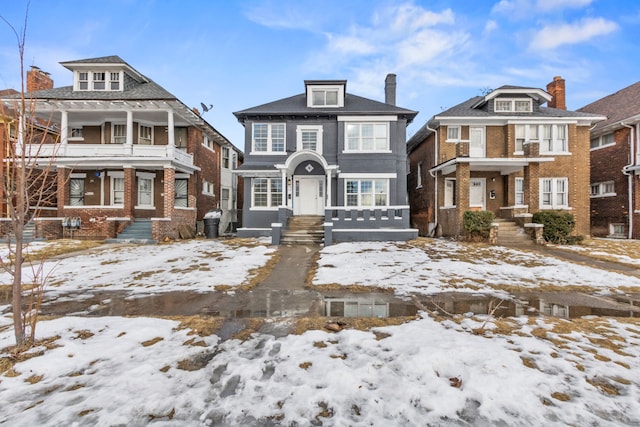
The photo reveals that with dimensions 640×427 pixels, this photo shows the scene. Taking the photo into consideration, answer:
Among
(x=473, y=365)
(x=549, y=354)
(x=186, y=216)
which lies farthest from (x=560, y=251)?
(x=186, y=216)

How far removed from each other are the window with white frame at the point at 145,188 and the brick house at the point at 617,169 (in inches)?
1121

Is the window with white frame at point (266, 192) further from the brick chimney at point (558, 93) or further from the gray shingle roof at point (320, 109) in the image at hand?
the brick chimney at point (558, 93)

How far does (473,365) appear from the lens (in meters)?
3.00

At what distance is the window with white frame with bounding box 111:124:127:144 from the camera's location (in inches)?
677

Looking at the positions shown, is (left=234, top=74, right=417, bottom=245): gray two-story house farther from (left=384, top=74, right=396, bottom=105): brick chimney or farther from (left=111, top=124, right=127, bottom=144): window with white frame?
(left=111, top=124, right=127, bottom=144): window with white frame

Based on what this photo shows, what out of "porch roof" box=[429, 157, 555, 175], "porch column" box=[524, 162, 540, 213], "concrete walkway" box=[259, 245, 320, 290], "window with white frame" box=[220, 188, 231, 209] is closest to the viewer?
"concrete walkway" box=[259, 245, 320, 290]

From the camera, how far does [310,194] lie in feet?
55.0

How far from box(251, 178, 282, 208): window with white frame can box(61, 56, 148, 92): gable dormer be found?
9.94 metres

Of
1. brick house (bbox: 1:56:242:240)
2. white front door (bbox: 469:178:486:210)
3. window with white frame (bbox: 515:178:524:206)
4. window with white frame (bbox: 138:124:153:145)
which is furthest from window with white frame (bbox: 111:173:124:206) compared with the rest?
window with white frame (bbox: 515:178:524:206)

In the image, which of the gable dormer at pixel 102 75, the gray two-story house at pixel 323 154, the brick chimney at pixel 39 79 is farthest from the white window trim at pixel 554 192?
the brick chimney at pixel 39 79

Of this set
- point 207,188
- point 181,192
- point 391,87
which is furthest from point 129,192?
point 391,87

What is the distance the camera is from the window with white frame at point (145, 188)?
17344mm

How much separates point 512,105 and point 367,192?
35.1 feet

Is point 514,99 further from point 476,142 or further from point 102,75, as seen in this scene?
point 102,75
